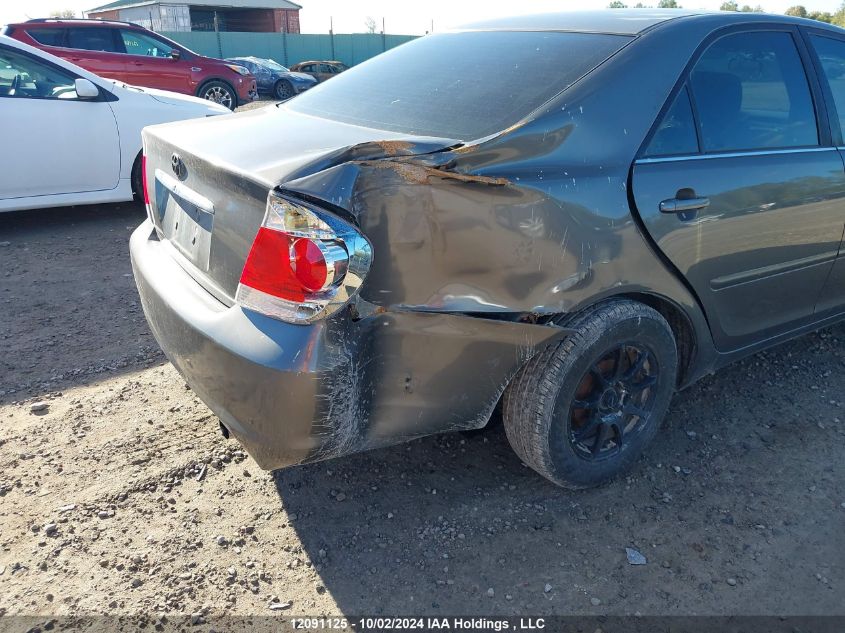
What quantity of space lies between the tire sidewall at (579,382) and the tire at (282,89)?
2076 cm

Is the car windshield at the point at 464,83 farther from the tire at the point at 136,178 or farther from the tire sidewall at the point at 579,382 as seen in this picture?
the tire at the point at 136,178

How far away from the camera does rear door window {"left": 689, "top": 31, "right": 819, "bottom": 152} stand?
8.55ft

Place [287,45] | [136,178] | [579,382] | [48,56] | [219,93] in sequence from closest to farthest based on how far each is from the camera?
1. [579,382]
2. [48,56]
3. [136,178]
4. [219,93]
5. [287,45]

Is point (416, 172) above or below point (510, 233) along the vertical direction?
above

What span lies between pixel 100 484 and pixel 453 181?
1.77 metres

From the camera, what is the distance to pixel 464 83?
2.57 m

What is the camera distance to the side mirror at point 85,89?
17.9ft

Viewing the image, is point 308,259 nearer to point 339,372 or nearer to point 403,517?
point 339,372

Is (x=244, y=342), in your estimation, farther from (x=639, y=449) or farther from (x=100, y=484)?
(x=639, y=449)

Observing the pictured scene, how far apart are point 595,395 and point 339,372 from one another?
3.48 feet

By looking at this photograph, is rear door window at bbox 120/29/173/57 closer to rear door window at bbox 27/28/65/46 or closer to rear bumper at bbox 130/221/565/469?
rear door window at bbox 27/28/65/46

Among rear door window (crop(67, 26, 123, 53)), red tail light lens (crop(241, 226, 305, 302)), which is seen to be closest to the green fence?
rear door window (crop(67, 26, 123, 53))

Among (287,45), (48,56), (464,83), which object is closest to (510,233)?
(464,83)

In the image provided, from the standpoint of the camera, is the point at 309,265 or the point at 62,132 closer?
the point at 309,265
